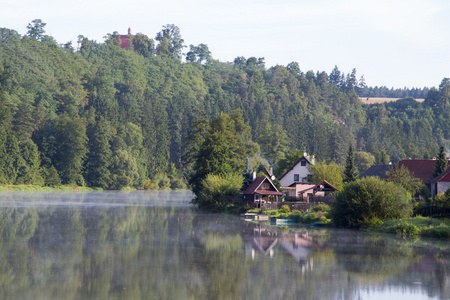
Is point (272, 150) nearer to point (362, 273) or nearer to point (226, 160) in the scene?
point (226, 160)

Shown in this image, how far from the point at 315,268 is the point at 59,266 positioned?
479 inches

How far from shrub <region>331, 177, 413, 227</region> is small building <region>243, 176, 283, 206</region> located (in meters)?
20.1

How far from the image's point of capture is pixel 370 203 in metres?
47.0

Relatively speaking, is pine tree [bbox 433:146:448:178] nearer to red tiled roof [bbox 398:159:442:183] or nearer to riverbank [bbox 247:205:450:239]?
red tiled roof [bbox 398:159:442:183]

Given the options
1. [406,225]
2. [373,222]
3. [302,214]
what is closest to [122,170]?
[302,214]

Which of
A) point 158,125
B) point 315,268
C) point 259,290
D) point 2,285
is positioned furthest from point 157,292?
point 158,125

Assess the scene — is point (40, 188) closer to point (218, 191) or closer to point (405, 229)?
point (218, 191)

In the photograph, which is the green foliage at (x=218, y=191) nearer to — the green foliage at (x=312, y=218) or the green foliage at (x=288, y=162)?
the green foliage at (x=312, y=218)

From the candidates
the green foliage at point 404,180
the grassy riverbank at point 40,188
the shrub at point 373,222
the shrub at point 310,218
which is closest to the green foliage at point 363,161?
the grassy riverbank at point 40,188

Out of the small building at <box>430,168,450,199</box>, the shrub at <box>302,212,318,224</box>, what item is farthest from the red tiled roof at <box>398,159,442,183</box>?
the shrub at <box>302,212,318,224</box>

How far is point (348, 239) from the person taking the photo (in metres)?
40.3

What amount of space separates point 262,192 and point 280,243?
30.3 meters

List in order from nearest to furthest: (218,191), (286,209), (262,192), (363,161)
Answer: (286,209) → (262,192) → (218,191) → (363,161)

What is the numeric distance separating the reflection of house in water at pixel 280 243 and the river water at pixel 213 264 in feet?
0.21
